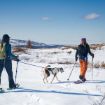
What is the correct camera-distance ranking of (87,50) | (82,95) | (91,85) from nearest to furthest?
(82,95) → (91,85) → (87,50)

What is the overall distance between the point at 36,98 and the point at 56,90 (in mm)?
1702

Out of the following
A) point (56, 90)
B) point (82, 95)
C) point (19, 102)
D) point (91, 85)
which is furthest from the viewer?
point (91, 85)

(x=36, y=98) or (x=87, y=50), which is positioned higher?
(x=87, y=50)

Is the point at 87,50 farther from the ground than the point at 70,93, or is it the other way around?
the point at 87,50

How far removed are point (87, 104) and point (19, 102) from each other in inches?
84.7

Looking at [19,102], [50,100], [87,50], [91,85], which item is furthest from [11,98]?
[87,50]

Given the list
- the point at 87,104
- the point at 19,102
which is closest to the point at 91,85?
the point at 87,104

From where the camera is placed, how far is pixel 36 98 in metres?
9.67

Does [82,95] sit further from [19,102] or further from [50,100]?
[19,102]

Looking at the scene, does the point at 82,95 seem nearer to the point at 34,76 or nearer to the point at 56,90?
the point at 56,90

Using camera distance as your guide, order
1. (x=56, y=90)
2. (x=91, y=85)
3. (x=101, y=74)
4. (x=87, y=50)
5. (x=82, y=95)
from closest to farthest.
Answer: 1. (x=82, y=95)
2. (x=56, y=90)
3. (x=91, y=85)
4. (x=87, y=50)
5. (x=101, y=74)

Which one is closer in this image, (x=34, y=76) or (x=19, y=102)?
(x=19, y=102)

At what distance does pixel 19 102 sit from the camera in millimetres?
9156

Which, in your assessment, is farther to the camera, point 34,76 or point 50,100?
point 34,76
